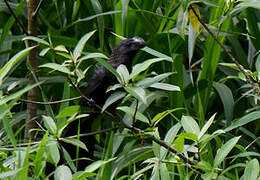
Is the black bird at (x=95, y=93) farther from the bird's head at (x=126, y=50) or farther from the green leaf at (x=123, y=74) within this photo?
the green leaf at (x=123, y=74)

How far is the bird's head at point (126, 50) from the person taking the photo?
225 centimetres

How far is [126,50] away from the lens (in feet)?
7.47

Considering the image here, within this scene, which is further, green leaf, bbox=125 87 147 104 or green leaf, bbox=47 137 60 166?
green leaf, bbox=47 137 60 166

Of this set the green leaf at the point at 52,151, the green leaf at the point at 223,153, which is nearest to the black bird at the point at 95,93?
the green leaf at the point at 52,151

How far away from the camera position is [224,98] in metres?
2.36

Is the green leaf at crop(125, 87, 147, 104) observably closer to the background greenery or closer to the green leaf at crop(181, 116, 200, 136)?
the green leaf at crop(181, 116, 200, 136)

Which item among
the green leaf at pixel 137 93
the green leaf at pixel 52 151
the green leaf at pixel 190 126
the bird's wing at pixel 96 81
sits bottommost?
the bird's wing at pixel 96 81

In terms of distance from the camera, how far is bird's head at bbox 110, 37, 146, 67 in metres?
2.25

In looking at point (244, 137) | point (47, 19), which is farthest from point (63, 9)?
point (244, 137)

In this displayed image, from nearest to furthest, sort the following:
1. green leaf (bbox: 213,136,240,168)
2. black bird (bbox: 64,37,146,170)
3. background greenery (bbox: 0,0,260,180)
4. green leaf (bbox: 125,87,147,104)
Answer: green leaf (bbox: 125,87,147,104) < green leaf (bbox: 213,136,240,168) < black bird (bbox: 64,37,146,170) < background greenery (bbox: 0,0,260,180)

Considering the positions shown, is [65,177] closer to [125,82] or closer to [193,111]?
[125,82]

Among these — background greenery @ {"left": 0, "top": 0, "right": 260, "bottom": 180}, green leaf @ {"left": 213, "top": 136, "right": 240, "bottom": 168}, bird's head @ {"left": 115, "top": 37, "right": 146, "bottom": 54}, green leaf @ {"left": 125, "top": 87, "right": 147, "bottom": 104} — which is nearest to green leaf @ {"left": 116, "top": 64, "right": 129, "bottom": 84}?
green leaf @ {"left": 125, "top": 87, "right": 147, "bottom": 104}

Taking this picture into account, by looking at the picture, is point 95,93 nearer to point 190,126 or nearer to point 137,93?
point 190,126

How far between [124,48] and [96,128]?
0.53 meters
